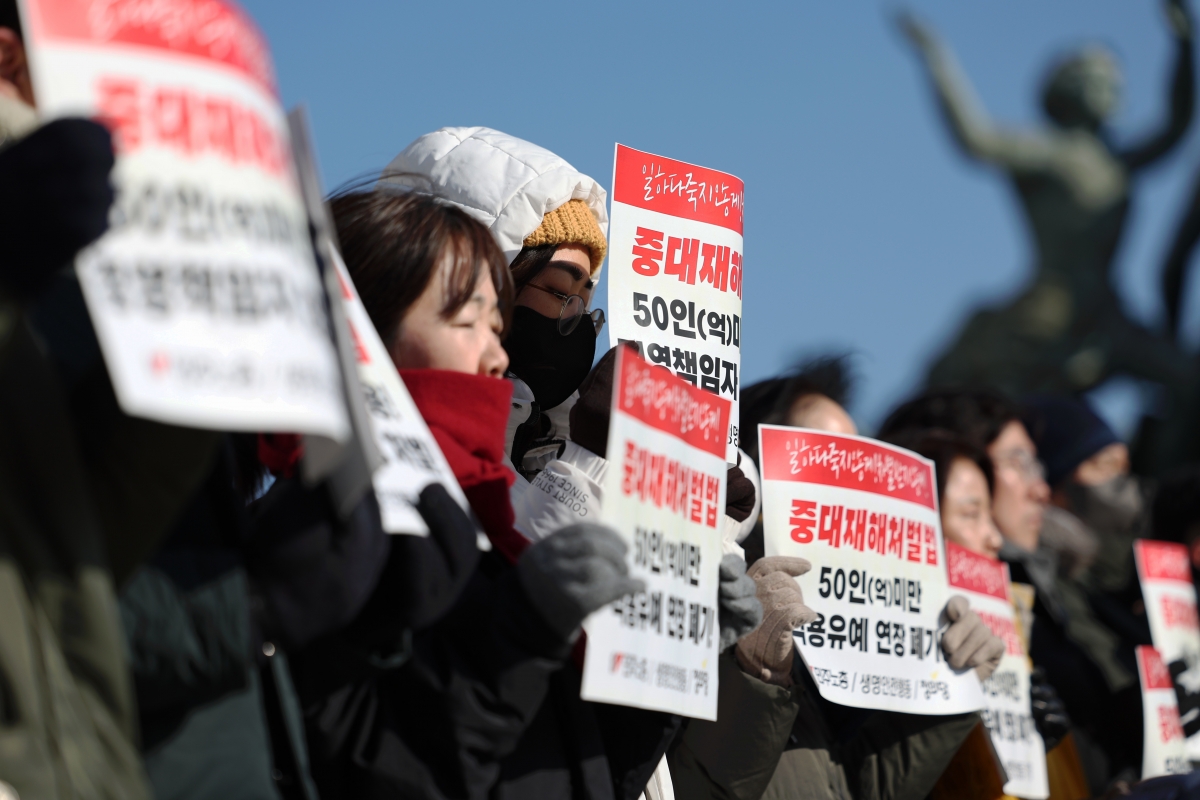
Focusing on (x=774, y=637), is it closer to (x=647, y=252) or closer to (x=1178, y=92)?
(x=647, y=252)

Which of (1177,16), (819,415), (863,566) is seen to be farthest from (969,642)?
(1177,16)

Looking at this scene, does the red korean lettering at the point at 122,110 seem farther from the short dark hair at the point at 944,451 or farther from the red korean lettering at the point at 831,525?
the short dark hair at the point at 944,451

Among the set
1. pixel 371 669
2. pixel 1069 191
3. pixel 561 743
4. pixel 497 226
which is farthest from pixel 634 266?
pixel 1069 191

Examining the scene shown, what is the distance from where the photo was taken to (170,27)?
175 cm

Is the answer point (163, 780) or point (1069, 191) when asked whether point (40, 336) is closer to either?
point (163, 780)

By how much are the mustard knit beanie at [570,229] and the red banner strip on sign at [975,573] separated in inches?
52.7

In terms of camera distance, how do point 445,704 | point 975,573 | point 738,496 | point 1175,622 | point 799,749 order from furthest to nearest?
point 1175,622, point 975,573, point 799,749, point 738,496, point 445,704

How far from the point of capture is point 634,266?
3.18 m

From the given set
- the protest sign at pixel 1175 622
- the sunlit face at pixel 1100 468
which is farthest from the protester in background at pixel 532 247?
the sunlit face at pixel 1100 468

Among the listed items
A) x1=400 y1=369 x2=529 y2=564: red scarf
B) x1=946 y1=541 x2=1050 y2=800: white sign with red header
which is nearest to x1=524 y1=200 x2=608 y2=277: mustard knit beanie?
x1=400 y1=369 x2=529 y2=564: red scarf

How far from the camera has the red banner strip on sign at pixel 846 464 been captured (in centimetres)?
346

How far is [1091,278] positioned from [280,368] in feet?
58.2

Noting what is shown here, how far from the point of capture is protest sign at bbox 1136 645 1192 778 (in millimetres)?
4781

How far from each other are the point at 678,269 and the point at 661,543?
3.07 feet
